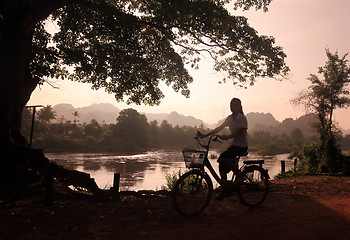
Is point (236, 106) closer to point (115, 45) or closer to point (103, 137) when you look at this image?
point (115, 45)

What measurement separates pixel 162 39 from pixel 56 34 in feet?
14.4

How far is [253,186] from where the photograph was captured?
4.84 metres

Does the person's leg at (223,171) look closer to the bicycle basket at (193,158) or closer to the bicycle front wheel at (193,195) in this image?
the bicycle front wheel at (193,195)

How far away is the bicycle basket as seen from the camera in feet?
13.4

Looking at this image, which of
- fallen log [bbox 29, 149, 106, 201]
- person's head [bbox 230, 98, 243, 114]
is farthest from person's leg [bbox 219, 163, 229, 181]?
fallen log [bbox 29, 149, 106, 201]

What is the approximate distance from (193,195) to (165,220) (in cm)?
66

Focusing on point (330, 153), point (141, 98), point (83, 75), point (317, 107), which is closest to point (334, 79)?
point (317, 107)

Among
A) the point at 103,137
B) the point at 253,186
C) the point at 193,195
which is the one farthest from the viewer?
the point at 103,137

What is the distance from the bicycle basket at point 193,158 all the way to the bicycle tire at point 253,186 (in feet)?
3.65

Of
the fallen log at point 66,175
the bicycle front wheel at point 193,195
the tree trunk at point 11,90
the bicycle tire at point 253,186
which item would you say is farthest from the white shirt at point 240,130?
the tree trunk at point 11,90

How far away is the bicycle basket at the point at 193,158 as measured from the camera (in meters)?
4.09

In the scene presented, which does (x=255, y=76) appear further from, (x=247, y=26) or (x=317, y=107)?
(x=317, y=107)

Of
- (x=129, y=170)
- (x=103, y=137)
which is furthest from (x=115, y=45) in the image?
(x=103, y=137)

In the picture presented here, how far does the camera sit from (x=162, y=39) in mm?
8695
